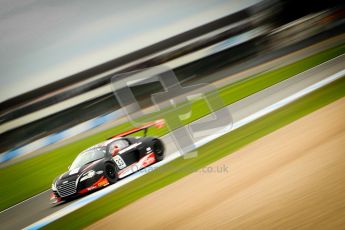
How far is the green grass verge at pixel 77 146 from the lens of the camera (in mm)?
9234

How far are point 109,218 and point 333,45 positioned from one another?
1560 cm

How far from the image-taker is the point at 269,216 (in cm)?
404

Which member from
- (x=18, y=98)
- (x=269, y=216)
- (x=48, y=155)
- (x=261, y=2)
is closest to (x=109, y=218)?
(x=269, y=216)

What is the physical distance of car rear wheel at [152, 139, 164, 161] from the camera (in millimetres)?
7945

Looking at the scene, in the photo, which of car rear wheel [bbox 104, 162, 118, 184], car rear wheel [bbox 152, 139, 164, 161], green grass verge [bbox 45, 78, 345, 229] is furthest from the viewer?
car rear wheel [bbox 152, 139, 164, 161]

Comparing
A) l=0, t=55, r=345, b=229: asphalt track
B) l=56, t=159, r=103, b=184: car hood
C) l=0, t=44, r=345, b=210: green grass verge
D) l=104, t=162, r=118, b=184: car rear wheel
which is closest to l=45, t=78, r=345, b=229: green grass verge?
l=104, t=162, r=118, b=184: car rear wheel

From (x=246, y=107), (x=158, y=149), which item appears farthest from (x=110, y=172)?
(x=246, y=107)

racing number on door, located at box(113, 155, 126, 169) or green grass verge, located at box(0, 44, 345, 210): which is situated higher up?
green grass verge, located at box(0, 44, 345, 210)

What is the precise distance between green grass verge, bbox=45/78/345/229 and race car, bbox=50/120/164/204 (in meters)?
0.41

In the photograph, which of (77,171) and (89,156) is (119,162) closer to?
(89,156)

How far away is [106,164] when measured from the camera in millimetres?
7082

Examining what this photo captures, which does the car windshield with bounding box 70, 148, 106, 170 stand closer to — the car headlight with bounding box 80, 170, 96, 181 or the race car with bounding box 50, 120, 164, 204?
the race car with bounding box 50, 120, 164, 204

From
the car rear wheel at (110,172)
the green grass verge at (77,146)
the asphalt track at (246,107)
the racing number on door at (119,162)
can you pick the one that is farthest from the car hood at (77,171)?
the green grass verge at (77,146)

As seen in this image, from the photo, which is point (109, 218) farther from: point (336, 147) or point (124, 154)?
point (336, 147)
